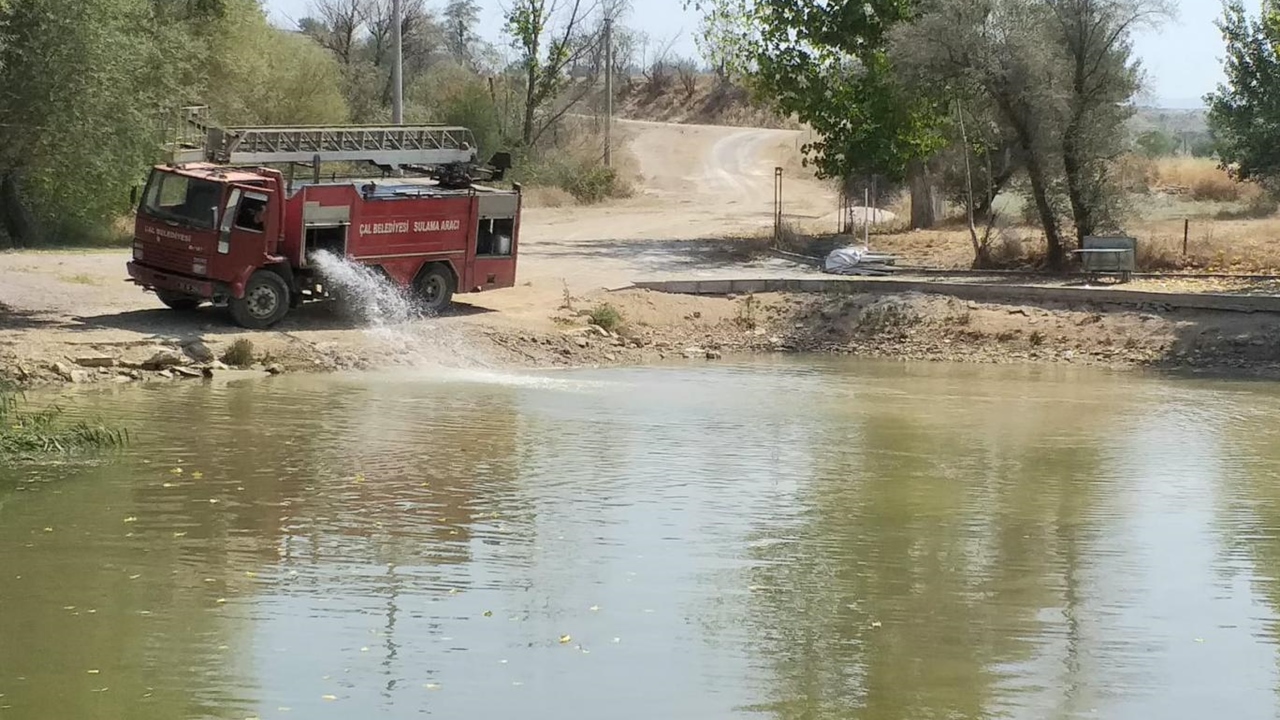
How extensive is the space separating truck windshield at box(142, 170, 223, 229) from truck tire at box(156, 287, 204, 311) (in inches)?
46.5

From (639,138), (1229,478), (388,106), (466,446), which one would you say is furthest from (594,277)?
(639,138)

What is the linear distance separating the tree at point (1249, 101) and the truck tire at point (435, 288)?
18915mm

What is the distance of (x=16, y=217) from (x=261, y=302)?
32.6ft

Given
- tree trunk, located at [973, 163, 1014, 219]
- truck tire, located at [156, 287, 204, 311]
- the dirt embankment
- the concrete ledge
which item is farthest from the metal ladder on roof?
tree trunk, located at [973, 163, 1014, 219]

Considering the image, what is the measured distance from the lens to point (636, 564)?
12.0 meters

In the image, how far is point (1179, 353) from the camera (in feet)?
84.0

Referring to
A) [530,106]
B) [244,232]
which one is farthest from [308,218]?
[530,106]

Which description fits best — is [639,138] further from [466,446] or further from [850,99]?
[466,446]

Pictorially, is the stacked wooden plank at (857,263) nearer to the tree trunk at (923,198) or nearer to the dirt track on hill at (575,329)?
the dirt track on hill at (575,329)

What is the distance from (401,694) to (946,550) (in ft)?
17.2

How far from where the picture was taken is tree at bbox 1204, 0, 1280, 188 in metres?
35.7

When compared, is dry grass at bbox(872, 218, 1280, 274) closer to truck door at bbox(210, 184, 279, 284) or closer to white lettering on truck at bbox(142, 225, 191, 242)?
truck door at bbox(210, 184, 279, 284)

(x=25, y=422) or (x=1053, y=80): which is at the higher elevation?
(x=1053, y=80)

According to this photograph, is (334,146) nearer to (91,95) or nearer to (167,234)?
(167,234)
